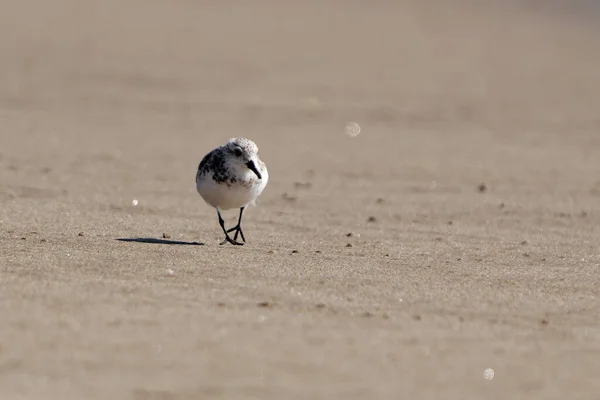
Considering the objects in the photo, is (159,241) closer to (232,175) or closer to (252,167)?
(232,175)

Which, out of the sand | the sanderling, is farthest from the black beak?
the sand

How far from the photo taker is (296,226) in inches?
357

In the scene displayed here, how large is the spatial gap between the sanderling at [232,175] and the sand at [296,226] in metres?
0.38

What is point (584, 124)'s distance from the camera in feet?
55.2

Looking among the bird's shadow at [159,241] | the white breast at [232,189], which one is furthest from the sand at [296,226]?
the white breast at [232,189]

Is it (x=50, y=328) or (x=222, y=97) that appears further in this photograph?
(x=222, y=97)

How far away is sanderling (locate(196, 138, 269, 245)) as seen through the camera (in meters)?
7.82

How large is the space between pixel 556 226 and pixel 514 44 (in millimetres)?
18639

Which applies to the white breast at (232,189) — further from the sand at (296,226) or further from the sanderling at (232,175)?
the sand at (296,226)

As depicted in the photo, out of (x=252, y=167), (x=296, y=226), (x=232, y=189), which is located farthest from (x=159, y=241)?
(x=296, y=226)

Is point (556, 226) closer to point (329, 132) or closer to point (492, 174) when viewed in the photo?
point (492, 174)

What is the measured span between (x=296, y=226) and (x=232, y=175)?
139 cm

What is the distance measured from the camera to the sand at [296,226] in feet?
16.2

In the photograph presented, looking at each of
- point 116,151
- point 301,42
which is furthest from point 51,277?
point 301,42
